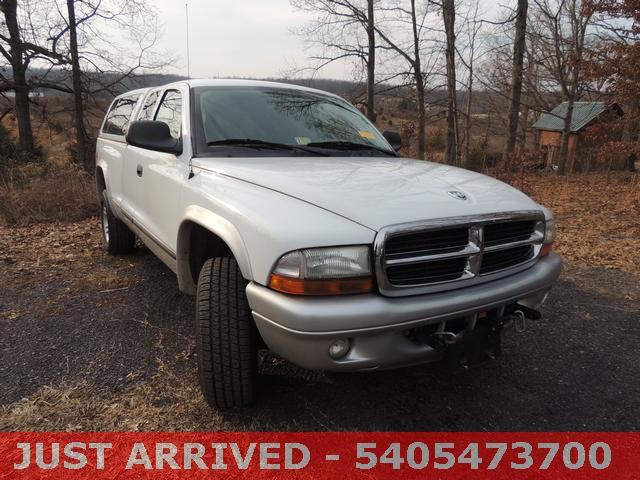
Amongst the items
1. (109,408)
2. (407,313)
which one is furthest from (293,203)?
(109,408)

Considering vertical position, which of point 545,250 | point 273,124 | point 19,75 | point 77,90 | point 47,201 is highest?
point 19,75

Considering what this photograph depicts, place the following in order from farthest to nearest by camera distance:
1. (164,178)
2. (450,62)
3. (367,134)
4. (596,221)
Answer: (450,62)
(596,221)
(367,134)
(164,178)

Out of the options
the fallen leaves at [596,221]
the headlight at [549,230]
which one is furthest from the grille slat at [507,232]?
the fallen leaves at [596,221]

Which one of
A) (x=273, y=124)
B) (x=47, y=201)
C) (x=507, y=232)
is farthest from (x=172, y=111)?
(x=47, y=201)

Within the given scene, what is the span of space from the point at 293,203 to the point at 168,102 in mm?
2065

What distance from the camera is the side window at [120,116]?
471 centimetres

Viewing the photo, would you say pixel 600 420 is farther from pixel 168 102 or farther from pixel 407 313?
pixel 168 102

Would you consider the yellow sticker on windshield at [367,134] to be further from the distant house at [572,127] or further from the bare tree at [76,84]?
the distant house at [572,127]

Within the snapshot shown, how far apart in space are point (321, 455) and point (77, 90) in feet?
50.3

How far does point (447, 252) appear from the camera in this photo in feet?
6.82

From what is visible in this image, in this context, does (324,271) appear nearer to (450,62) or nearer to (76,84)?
(76,84)

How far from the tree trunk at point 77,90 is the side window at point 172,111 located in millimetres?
11473

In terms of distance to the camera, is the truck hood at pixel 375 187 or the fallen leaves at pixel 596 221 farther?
the fallen leaves at pixel 596 221

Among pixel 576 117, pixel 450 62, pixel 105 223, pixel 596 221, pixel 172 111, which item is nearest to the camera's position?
pixel 172 111
